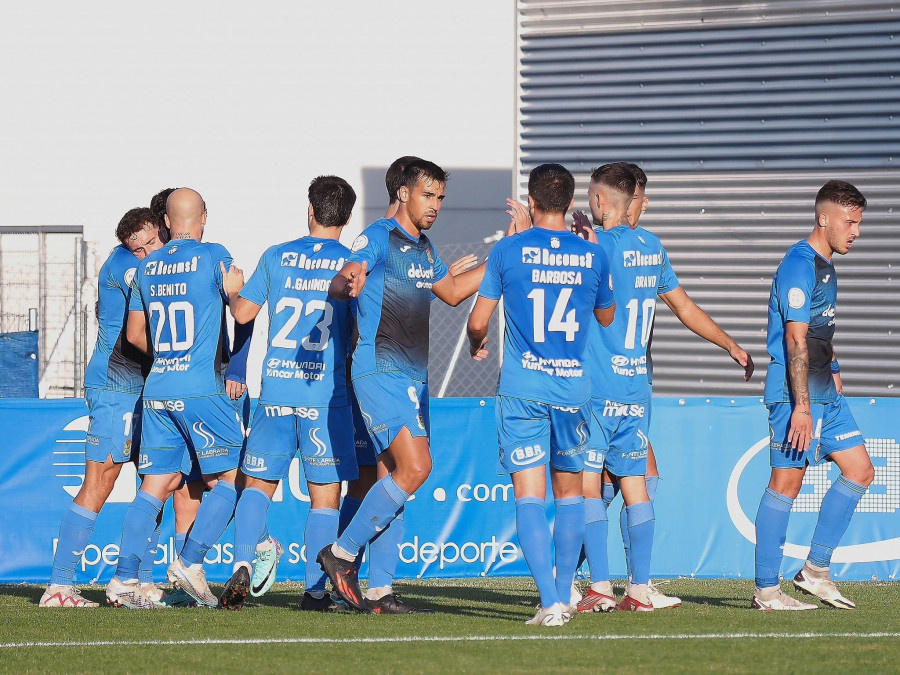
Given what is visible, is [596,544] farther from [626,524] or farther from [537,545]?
[537,545]

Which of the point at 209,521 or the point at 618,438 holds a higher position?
the point at 618,438

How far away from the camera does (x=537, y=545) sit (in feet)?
19.2

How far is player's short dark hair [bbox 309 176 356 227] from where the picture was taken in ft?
22.1

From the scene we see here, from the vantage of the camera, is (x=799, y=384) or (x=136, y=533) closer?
(x=799, y=384)

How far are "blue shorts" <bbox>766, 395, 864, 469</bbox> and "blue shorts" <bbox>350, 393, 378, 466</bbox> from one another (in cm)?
211

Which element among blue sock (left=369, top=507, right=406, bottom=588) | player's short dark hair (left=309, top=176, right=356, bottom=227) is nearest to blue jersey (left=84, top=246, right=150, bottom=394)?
player's short dark hair (left=309, top=176, right=356, bottom=227)

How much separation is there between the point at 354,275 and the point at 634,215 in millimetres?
1974

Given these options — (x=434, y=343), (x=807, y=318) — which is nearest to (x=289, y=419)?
(x=807, y=318)

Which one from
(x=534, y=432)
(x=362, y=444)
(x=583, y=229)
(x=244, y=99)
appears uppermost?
(x=244, y=99)

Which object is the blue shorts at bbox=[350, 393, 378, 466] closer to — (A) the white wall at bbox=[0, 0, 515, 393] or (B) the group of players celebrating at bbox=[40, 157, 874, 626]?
(B) the group of players celebrating at bbox=[40, 157, 874, 626]

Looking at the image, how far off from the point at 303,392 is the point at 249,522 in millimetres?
705

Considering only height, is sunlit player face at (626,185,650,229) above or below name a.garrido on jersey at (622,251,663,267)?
above

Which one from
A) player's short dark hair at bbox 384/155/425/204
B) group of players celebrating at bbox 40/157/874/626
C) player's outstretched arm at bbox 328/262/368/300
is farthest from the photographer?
player's short dark hair at bbox 384/155/425/204

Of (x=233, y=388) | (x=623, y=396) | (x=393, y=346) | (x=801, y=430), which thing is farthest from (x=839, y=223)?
(x=233, y=388)
